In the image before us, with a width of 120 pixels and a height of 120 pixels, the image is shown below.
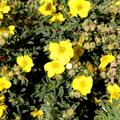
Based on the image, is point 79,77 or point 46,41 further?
point 46,41

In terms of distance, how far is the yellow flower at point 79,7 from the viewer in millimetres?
3485

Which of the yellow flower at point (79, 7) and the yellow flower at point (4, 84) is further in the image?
the yellow flower at point (79, 7)

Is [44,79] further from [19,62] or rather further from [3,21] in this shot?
[3,21]

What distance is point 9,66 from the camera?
3352mm

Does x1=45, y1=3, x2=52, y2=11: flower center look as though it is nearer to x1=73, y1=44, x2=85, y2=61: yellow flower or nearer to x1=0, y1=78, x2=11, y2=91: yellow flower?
x1=73, y1=44, x2=85, y2=61: yellow flower

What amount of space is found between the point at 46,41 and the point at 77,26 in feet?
0.75

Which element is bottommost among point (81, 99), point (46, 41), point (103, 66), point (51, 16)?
point (81, 99)

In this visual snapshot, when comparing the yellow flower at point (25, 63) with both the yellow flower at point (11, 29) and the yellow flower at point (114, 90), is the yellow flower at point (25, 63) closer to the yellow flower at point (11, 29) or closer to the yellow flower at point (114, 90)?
the yellow flower at point (11, 29)

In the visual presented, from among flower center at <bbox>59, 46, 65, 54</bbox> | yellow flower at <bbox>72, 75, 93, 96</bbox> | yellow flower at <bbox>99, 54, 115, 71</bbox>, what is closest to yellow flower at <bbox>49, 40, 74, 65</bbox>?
flower center at <bbox>59, 46, 65, 54</bbox>

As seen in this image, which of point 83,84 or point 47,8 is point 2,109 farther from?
point 47,8

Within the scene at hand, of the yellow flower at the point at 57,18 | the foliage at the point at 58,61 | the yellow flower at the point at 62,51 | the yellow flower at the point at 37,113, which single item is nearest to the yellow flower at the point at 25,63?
the foliage at the point at 58,61

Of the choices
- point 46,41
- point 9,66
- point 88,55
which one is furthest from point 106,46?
point 9,66

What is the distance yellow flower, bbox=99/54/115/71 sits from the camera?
342cm

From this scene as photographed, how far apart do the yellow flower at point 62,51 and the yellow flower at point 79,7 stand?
0.28m
